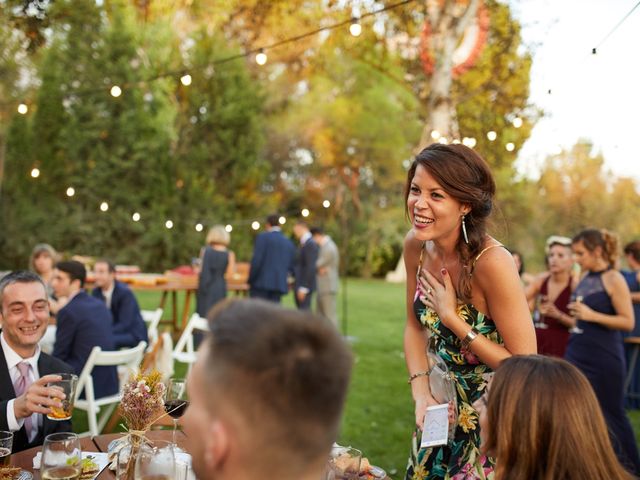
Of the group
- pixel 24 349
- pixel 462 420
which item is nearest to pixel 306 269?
pixel 24 349

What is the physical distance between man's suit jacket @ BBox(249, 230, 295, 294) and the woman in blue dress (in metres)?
5.06

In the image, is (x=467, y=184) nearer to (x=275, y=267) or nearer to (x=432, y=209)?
(x=432, y=209)

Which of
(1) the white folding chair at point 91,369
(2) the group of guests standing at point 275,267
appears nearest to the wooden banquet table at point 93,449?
(1) the white folding chair at point 91,369

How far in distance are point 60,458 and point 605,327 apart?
13.8 feet

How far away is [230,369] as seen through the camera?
897 millimetres

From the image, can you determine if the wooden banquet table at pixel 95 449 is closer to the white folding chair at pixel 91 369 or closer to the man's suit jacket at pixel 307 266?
the white folding chair at pixel 91 369

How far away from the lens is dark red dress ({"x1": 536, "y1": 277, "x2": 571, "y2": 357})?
5.25 meters

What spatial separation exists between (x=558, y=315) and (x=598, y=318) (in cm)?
55

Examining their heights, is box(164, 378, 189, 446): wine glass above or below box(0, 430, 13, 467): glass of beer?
above

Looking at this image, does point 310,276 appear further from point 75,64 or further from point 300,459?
point 75,64

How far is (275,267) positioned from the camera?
29.7 feet

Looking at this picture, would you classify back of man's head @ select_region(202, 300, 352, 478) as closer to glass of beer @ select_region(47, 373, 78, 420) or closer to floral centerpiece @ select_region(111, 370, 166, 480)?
floral centerpiece @ select_region(111, 370, 166, 480)

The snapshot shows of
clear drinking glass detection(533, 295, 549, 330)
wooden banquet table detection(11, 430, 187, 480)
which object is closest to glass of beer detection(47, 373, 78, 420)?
wooden banquet table detection(11, 430, 187, 480)

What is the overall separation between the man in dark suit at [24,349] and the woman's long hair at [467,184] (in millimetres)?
1847
